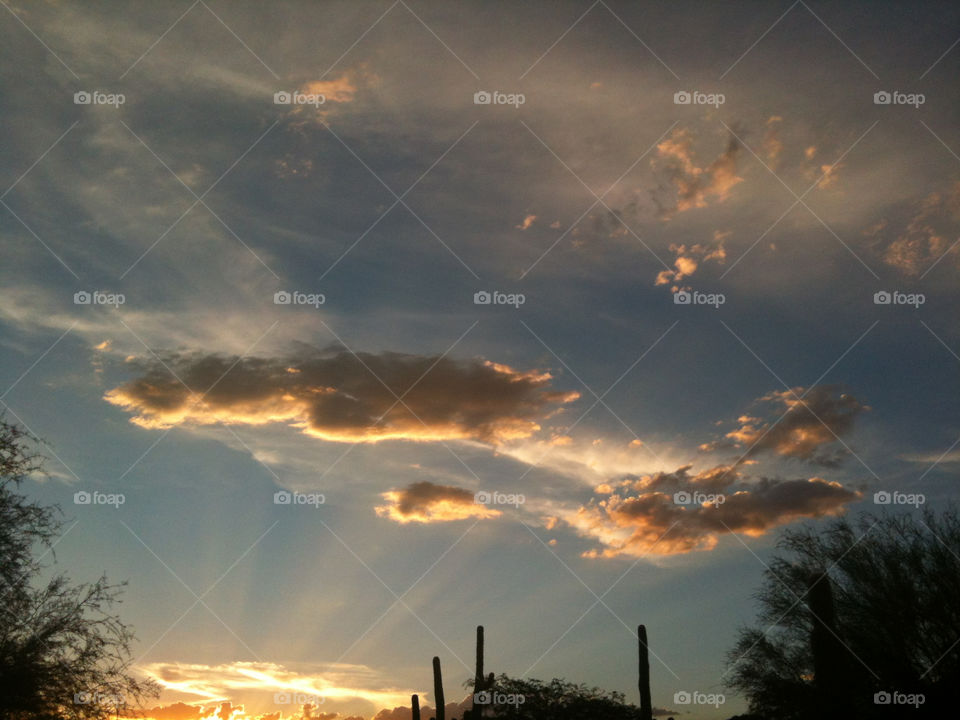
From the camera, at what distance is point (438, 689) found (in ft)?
103

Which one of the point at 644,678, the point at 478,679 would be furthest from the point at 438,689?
the point at 644,678

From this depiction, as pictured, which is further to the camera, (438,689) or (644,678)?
(438,689)

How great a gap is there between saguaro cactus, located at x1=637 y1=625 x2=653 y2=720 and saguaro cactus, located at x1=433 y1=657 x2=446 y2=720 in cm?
1029

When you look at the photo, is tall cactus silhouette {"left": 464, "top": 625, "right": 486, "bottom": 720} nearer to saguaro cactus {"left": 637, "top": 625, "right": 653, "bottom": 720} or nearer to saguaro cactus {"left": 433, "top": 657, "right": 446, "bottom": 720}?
saguaro cactus {"left": 433, "top": 657, "right": 446, "bottom": 720}

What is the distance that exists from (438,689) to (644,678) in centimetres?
1062

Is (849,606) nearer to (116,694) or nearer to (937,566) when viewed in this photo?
(937,566)

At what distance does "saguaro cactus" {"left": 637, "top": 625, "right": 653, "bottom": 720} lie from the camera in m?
23.8

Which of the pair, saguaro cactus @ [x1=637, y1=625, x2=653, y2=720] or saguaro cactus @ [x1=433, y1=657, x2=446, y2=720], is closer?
saguaro cactus @ [x1=637, y1=625, x2=653, y2=720]

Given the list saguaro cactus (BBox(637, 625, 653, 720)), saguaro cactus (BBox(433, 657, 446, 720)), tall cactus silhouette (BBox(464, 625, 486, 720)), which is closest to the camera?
saguaro cactus (BBox(637, 625, 653, 720))

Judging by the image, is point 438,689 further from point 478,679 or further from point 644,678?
point 644,678

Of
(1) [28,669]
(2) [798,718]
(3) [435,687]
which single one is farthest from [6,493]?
(2) [798,718]

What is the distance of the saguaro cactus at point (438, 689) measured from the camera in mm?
31109

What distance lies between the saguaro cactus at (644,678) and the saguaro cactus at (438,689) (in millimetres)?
10287

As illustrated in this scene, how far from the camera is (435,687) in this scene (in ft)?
→ 103
